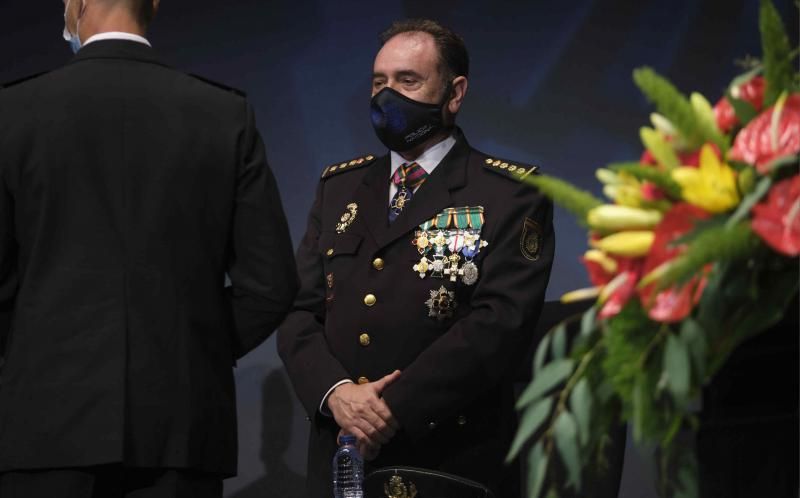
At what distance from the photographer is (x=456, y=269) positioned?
9.99 feet

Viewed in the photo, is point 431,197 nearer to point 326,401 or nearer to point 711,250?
point 326,401

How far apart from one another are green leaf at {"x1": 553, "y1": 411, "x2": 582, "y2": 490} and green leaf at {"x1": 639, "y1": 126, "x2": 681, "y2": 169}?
24cm

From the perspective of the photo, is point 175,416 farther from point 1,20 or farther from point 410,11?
point 1,20

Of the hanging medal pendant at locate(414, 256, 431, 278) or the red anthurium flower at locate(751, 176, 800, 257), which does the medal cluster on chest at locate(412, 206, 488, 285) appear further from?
the red anthurium flower at locate(751, 176, 800, 257)

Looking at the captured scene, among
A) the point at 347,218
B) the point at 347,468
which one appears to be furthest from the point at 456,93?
the point at 347,468

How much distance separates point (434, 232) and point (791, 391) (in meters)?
1.96

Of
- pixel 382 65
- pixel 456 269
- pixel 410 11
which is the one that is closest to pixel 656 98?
pixel 456 269

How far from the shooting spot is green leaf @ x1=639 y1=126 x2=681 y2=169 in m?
1.17

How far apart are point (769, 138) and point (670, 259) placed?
0.44 feet

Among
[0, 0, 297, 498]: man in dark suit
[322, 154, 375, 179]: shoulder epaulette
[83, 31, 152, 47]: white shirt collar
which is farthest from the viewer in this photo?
[322, 154, 375, 179]: shoulder epaulette

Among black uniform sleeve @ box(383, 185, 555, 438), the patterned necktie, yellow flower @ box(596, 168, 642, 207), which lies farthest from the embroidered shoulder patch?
yellow flower @ box(596, 168, 642, 207)

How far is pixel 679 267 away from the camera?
1035mm

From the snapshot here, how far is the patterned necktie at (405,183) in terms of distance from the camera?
10.6 ft

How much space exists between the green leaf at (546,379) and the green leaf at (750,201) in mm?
181
